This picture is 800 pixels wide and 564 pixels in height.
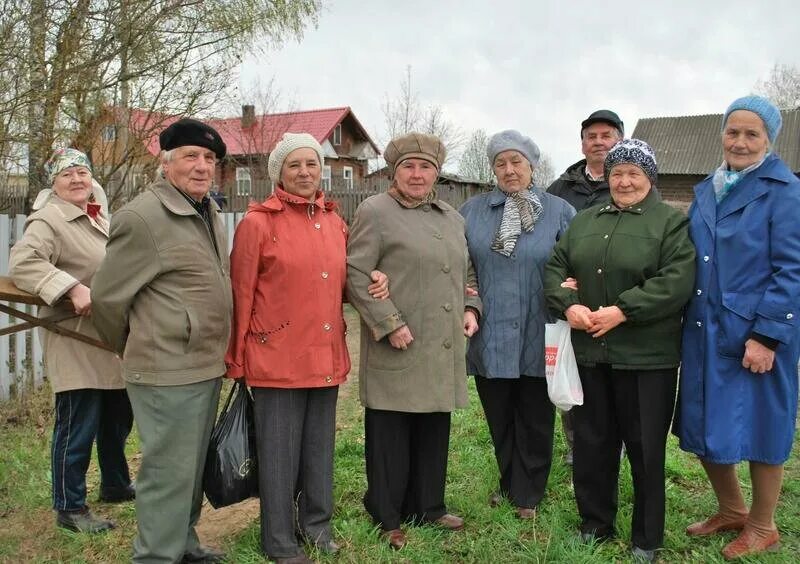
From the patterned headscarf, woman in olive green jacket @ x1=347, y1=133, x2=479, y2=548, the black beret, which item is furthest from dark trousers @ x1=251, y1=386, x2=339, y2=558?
the patterned headscarf

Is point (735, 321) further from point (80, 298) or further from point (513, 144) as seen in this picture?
point (80, 298)

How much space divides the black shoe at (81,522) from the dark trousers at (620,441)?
2.40m

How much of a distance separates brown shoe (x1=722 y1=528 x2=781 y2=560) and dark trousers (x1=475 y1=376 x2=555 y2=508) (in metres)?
0.94

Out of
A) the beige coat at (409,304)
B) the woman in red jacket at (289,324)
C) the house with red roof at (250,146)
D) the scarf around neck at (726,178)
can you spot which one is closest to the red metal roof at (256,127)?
the house with red roof at (250,146)

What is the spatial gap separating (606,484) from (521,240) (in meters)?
1.27

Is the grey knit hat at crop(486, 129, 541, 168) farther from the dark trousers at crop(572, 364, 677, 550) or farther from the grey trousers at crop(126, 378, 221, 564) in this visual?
the grey trousers at crop(126, 378, 221, 564)

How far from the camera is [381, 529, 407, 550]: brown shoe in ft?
10.5

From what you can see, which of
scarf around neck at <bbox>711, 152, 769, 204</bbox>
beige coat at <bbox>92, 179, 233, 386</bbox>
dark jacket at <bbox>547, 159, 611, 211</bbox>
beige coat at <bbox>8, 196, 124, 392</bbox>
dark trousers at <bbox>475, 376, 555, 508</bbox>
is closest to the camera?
beige coat at <bbox>92, 179, 233, 386</bbox>

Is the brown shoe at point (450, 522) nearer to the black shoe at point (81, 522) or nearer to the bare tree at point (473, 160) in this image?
the black shoe at point (81, 522)

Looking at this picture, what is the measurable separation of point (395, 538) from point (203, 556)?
898 millimetres

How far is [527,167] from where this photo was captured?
3535mm

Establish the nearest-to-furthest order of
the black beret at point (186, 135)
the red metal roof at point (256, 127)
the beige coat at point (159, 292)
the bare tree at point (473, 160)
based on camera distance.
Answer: the beige coat at point (159, 292) < the black beret at point (186, 135) < the red metal roof at point (256, 127) < the bare tree at point (473, 160)

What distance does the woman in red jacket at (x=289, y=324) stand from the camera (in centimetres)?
289

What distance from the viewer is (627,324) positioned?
2.95 meters
